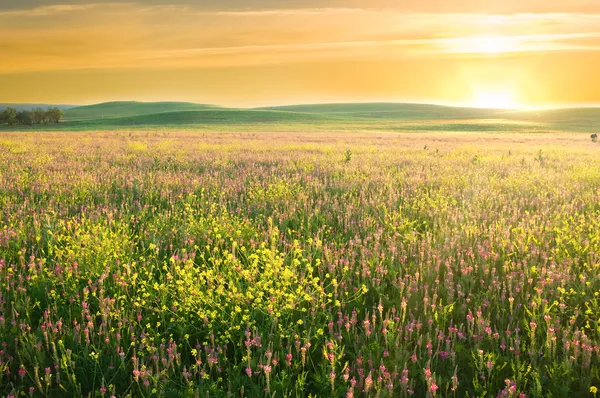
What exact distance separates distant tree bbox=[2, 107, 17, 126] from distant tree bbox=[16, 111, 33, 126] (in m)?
0.91

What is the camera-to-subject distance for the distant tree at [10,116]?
8188 cm

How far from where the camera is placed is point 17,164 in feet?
39.9

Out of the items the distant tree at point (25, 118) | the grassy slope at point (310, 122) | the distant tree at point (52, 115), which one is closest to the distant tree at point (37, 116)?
the distant tree at point (25, 118)

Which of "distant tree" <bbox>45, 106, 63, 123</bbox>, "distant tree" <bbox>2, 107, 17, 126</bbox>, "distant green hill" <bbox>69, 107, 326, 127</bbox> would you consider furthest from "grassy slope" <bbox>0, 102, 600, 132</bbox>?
"distant tree" <bbox>2, 107, 17, 126</bbox>

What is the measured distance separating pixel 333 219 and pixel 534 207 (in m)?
3.49

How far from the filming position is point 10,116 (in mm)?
82062

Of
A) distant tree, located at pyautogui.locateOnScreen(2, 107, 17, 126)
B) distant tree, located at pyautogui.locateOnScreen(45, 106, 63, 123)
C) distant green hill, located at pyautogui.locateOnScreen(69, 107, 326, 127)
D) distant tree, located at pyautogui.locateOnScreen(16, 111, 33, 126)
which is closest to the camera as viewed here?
distant green hill, located at pyautogui.locateOnScreen(69, 107, 326, 127)

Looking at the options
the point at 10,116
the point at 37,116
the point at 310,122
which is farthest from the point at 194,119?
the point at 10,116

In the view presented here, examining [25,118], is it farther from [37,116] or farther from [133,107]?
[133,107]

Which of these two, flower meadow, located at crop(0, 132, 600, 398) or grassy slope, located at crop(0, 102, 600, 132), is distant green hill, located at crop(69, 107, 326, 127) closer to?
grassy slope, located at crop(0, 102, 600, 132)

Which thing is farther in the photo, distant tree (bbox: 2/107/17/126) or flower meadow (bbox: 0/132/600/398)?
distant tree (bbox: 2/107/17/126)

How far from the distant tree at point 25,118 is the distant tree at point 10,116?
0.91 metres

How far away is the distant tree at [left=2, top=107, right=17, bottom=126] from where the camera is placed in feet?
269

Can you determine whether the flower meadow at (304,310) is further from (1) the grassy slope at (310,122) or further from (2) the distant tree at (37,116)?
(2) the distant tree at (37,116)
